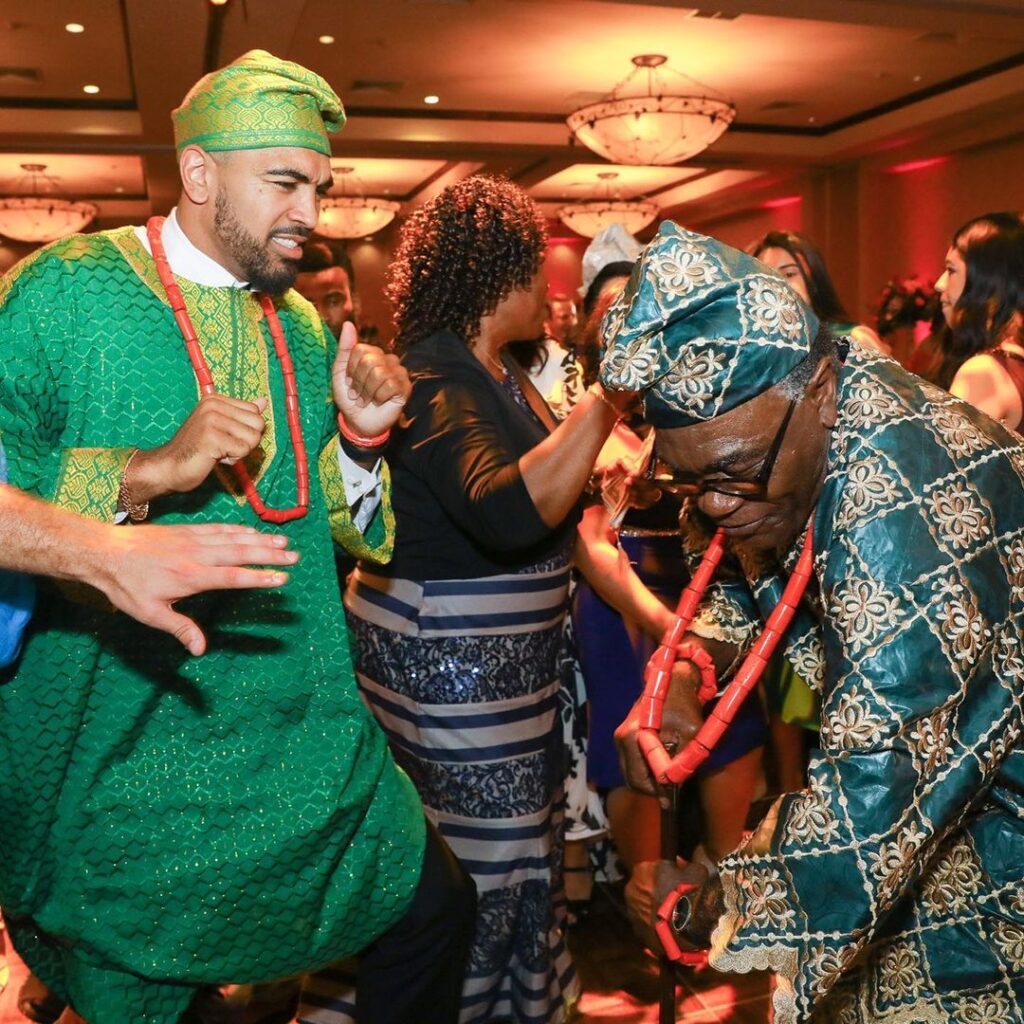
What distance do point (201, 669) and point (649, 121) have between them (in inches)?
303

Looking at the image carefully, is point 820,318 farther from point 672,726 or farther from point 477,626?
point 672,726

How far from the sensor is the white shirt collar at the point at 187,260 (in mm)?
1877

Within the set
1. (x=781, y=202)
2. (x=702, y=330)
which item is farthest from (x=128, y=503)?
(x=781, y=202)

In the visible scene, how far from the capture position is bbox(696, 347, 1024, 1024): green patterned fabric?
1.16 m

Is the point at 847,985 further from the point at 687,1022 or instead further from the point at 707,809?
the point at 707,809

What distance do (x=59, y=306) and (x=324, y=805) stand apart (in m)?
0.89

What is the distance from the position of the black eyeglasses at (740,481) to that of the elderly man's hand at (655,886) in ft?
1.58

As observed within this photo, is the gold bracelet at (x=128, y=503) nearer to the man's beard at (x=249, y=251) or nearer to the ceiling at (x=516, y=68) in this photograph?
the man's beard at (x=249, y=251)

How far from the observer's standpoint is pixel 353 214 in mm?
13500

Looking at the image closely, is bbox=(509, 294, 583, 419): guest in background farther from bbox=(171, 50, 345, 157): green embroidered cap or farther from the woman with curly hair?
bbox=(171, 50, 345, 157): green embroidered cap

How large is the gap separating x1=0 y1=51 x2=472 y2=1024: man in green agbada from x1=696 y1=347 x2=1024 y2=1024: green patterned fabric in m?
0.84

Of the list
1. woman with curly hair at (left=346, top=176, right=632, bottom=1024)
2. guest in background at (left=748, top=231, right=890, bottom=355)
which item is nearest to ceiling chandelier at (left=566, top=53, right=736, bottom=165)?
guest in background at (left=748, top=231, right=890, bottom=355)

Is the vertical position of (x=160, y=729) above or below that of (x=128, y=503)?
below

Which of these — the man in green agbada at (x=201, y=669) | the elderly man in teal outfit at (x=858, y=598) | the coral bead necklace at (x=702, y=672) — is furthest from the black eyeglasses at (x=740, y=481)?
the man in green agbada at (x=201, y=669)
